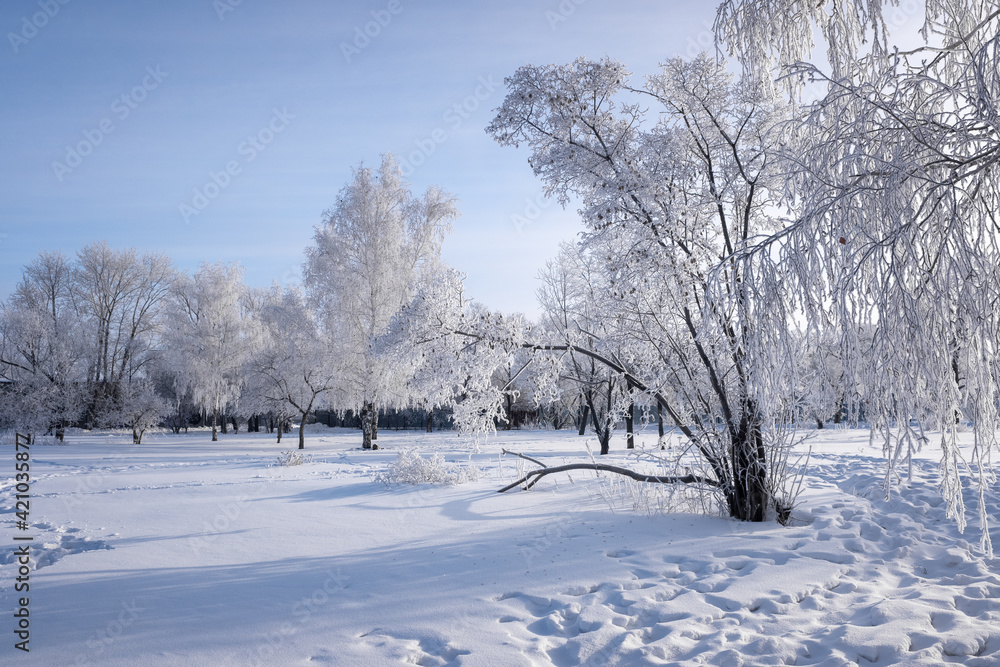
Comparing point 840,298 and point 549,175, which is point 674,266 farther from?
point 840,298

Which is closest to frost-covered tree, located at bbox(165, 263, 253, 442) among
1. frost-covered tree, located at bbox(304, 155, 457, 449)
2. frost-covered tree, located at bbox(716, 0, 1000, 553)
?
frost-covered tree, located at bbox(304, 155, 457, 449)

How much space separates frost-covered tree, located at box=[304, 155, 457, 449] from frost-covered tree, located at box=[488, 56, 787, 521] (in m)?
12.0

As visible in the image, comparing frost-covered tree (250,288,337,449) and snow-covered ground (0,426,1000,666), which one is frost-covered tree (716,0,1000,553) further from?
frost-covered tree (250,288,337,449)

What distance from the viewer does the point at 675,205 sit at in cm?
557

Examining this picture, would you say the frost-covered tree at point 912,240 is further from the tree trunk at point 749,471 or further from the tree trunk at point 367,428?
the tree trunk at point 367,428

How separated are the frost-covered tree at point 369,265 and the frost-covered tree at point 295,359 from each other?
1.92ft

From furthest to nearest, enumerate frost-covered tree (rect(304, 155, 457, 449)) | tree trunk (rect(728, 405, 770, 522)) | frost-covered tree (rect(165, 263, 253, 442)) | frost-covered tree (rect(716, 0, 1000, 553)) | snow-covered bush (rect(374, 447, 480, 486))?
frost-covered tree (rect(165, 263, 253, 442)) < frost-covered tree (rect(304, 155, 457, 449)) < snow-covered bush (rect(374, 447, 480, 486)) < tree trunk (rect(728, 405, 770, 522)) < frost-covered tree (rect(716, 0, 1000, 553))

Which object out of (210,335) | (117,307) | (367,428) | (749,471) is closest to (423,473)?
(749,471)

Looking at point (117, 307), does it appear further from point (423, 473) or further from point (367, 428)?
point (423, 473)

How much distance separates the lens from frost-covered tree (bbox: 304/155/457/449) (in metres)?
18.0

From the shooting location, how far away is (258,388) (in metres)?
24.1

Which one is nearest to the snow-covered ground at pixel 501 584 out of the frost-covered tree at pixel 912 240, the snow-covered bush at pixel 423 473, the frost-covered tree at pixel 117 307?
the frost-covered tree at pixel 912 240

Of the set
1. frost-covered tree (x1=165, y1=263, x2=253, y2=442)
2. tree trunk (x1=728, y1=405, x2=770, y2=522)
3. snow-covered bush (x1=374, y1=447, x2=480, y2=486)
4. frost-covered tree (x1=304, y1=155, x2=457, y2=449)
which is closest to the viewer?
tree trunk (x1=728, y1=405, x2=770, y2=522)

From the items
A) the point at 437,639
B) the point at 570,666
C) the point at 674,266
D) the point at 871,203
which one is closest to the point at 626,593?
the point at 570,666
